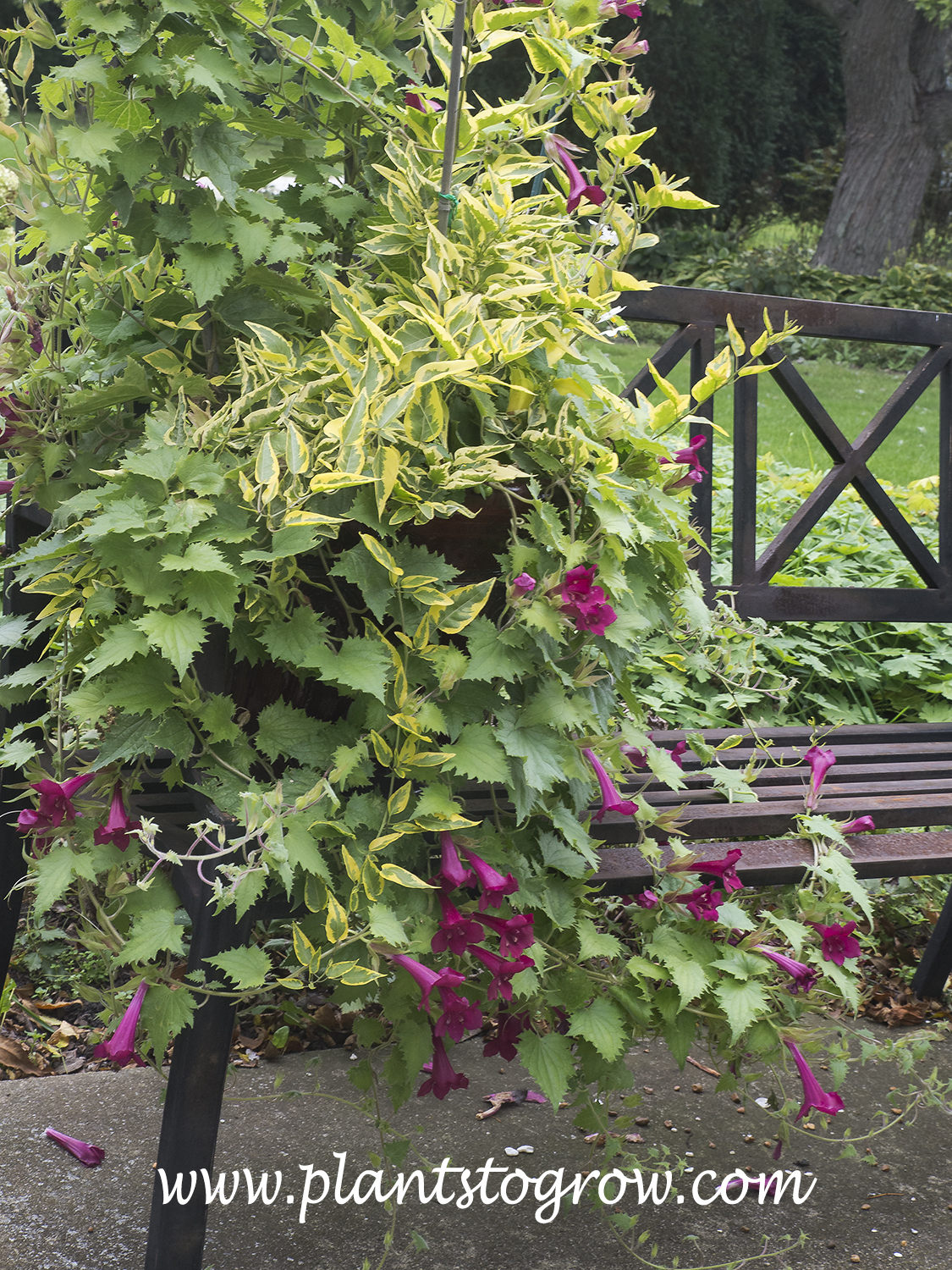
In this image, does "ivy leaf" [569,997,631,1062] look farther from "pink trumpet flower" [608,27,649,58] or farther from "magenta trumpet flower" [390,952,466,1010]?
"pink trumpet flower" [608,27,649,58]

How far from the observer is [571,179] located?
1.44m

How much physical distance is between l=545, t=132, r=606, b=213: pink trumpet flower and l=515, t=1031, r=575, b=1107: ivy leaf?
992 mm

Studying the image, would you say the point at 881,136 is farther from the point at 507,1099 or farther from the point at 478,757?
the point at 478,757

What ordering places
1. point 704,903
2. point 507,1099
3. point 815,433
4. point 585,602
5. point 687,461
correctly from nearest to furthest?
1. point 585,602
2. point 704,903
3. point 687,461
4. point 507,1099
5. point 815,433

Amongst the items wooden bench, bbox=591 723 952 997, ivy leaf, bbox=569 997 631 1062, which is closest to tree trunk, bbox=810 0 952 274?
wooden bench, bbox=591 723 952 997

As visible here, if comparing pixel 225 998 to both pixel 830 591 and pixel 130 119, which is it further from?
pixel 830 591

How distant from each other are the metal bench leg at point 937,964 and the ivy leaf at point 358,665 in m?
1.69

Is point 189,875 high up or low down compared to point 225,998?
up

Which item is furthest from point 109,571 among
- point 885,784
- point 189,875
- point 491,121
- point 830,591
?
point 830,591

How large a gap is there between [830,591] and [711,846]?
908mm

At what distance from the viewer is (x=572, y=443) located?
4.05 feet

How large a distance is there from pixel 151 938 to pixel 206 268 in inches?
28.3

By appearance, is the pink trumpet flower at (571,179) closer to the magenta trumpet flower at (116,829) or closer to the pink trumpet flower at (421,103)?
the pink trumpet flower at (421,103)

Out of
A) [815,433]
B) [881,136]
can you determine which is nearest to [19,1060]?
[815,433]
